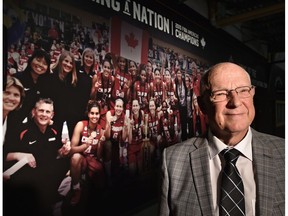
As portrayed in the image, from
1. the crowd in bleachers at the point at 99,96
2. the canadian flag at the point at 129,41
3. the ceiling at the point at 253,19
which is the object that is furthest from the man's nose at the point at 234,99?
the ceiling at the point at 253,19

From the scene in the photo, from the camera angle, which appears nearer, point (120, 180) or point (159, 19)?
point (120, 180)

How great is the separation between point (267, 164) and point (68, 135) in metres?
1.42

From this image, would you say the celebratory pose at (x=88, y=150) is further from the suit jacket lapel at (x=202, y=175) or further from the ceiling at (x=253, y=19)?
the ceiling at (x=253, y=19)

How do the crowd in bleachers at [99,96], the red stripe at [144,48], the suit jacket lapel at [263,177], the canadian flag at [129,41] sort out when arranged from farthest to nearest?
1. the red stripe at [144,48]
2. the canadian flag at [129,41]
3. the crowd in bleachers at [99,96]
4. the suit jacket lapel at [263,177]

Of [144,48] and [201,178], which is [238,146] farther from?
[144,48]

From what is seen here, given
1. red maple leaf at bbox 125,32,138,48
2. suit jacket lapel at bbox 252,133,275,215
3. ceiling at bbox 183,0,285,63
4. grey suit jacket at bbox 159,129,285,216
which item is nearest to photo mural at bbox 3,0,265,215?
red maple leaf at bbox 125,32,138,48

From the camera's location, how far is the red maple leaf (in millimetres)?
2344

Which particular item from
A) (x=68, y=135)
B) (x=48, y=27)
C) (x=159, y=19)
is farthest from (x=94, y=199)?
(x=159, y=19)

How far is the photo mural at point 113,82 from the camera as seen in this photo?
168 centimetres

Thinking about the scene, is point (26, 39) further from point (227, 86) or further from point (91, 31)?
point (227, 86)

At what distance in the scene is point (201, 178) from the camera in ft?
2.89

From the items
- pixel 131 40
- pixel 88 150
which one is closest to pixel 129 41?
pixel 131 40

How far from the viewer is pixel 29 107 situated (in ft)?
5.25

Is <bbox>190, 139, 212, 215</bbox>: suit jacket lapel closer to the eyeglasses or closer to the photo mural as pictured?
the eyeglasses
